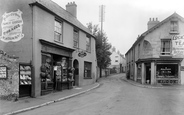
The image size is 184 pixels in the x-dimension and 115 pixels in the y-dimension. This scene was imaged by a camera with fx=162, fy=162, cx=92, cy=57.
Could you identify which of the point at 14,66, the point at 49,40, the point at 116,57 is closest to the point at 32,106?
the point at 14,66

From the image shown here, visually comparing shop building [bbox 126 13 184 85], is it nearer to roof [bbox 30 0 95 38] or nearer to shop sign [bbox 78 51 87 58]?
shop sign [bbox 78 51 87 58]

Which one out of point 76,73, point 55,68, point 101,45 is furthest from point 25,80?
point 101,45

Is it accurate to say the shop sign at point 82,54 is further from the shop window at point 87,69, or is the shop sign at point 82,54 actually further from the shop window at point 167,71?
the shop window at point 167,71

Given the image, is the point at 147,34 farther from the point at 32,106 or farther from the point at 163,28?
the point at 32,106

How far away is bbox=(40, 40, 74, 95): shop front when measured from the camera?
11648 mm

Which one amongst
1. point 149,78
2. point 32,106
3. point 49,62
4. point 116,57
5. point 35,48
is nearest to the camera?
point 32,106

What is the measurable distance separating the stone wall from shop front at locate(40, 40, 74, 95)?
1.87m

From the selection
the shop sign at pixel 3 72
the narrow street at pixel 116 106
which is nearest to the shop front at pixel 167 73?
the narrow street at pixel 116 106

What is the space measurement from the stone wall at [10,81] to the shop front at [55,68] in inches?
73.6

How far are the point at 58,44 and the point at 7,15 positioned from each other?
4206 millimetres

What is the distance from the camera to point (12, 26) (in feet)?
38.2

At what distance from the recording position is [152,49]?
21.3 metres

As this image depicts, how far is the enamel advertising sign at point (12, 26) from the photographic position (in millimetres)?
11234

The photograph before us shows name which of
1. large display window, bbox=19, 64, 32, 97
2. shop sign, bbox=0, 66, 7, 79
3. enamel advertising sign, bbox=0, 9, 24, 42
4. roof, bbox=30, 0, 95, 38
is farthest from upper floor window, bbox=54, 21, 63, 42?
shop sign, bbox=0, 66, 7, 79
